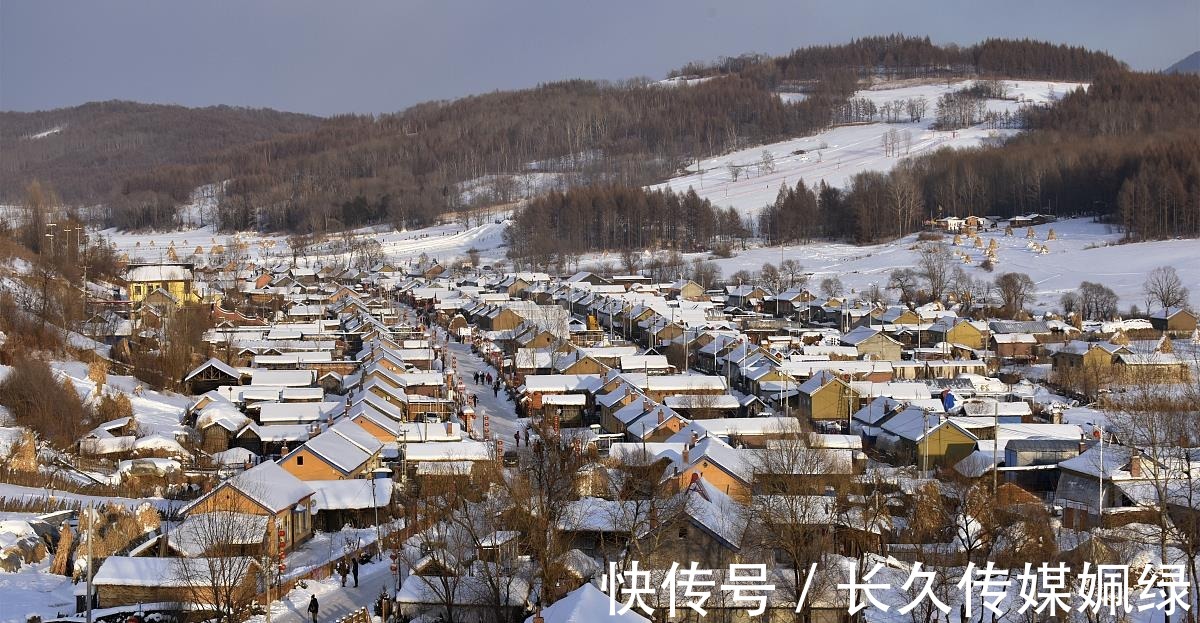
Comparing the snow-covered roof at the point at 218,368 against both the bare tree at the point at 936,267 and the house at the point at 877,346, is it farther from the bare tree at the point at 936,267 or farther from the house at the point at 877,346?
the bare tree at the point at 936,267

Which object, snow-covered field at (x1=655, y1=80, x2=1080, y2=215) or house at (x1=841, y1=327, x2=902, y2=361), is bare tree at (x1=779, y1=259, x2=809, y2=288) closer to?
house at (x1=841, y1=327, x2=902, y2=361)

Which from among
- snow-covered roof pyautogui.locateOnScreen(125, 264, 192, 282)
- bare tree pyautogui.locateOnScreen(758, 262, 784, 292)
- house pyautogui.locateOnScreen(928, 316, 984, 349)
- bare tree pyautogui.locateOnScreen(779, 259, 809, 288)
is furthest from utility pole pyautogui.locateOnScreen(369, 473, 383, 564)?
bare tree pyautogui.locateOnScreen(779, 259, 809, 288)

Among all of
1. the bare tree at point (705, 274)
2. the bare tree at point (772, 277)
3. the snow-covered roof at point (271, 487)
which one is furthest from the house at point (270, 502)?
the bare tree at point (705, 274)

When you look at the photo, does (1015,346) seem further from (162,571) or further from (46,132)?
(46,132)

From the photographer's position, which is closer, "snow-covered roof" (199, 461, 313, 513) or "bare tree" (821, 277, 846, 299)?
"snow-covered roof" (199, 461, 313, 513)

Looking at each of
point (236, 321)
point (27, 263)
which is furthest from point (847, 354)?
point (27, 263)

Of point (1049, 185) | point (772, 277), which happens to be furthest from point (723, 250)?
point (1049, 185)
